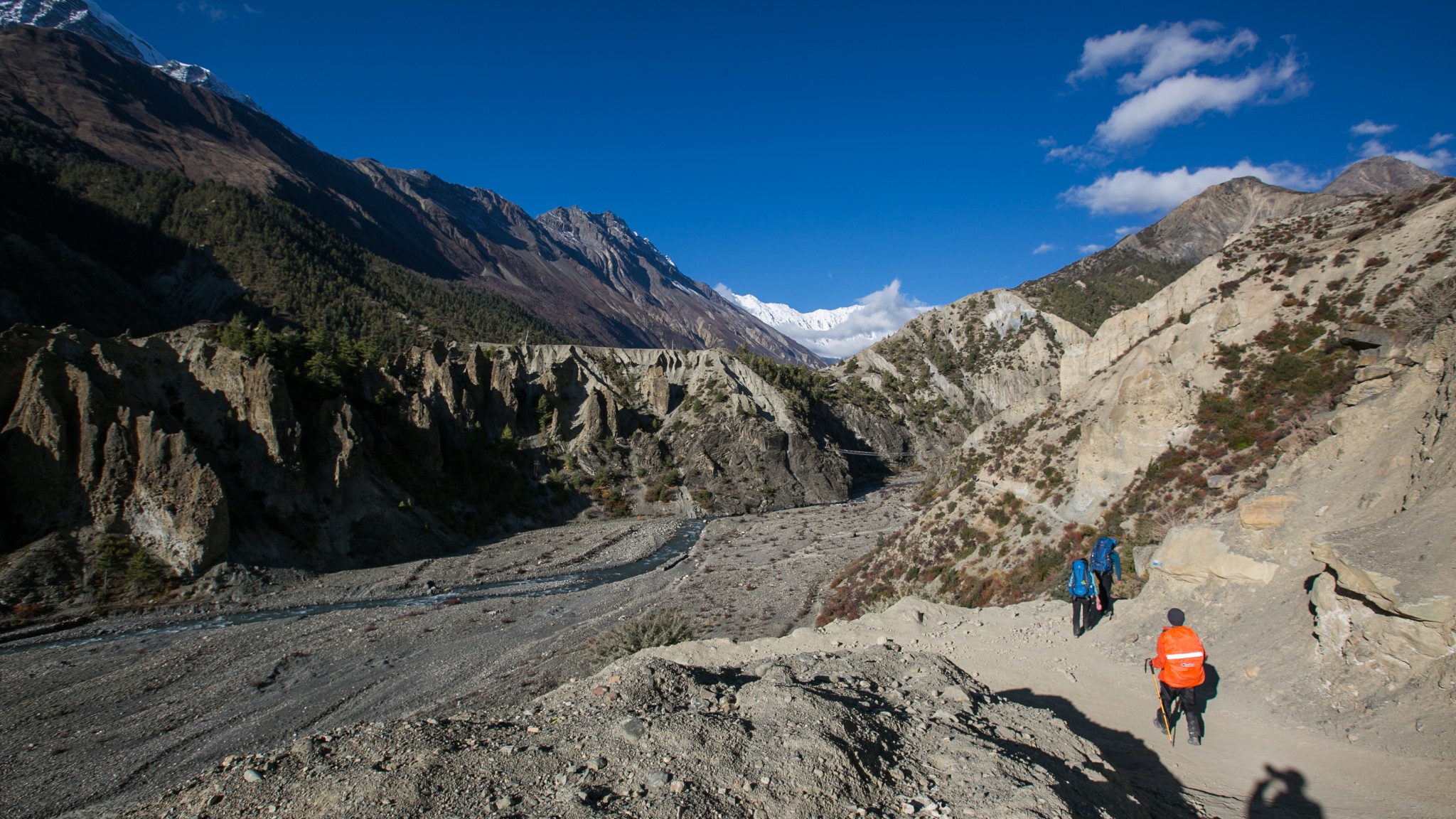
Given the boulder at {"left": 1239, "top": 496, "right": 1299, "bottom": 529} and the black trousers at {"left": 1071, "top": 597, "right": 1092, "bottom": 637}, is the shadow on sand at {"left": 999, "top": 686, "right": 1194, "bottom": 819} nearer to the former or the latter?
the black trousers at {"left": 1071, "top": 597, "right": 1092, "bottom": 637}

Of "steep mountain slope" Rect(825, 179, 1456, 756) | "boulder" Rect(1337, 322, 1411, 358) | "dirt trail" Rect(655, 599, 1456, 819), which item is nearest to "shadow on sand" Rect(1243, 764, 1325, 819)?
"dirt trail" Rect(655, 599, 1456, 819)

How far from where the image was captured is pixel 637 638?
1555 centimetres

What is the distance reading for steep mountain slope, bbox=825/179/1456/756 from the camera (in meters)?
7.16

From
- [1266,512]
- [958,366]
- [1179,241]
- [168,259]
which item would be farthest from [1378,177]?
[168,259]

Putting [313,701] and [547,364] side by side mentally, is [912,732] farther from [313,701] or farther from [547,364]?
[547,364]

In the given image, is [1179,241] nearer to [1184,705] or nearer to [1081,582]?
[1081,582]

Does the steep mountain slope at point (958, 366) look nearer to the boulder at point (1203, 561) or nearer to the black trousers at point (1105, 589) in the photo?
the black trousers at point (1105, 589)

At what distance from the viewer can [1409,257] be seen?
1628 cm

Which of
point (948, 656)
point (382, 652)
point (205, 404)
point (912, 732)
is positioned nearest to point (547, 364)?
point (205, 404)

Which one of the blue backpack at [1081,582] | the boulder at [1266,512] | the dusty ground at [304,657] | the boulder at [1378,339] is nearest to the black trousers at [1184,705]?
the blue backpack at [1081,582]

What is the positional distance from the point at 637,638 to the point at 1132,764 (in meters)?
11.2

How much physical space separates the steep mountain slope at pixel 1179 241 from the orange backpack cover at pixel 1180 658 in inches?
3109

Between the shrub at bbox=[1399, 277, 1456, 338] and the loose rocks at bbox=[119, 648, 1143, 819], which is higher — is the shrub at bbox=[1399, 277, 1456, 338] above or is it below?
above

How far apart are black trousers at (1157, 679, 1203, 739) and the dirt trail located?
0.62ft
